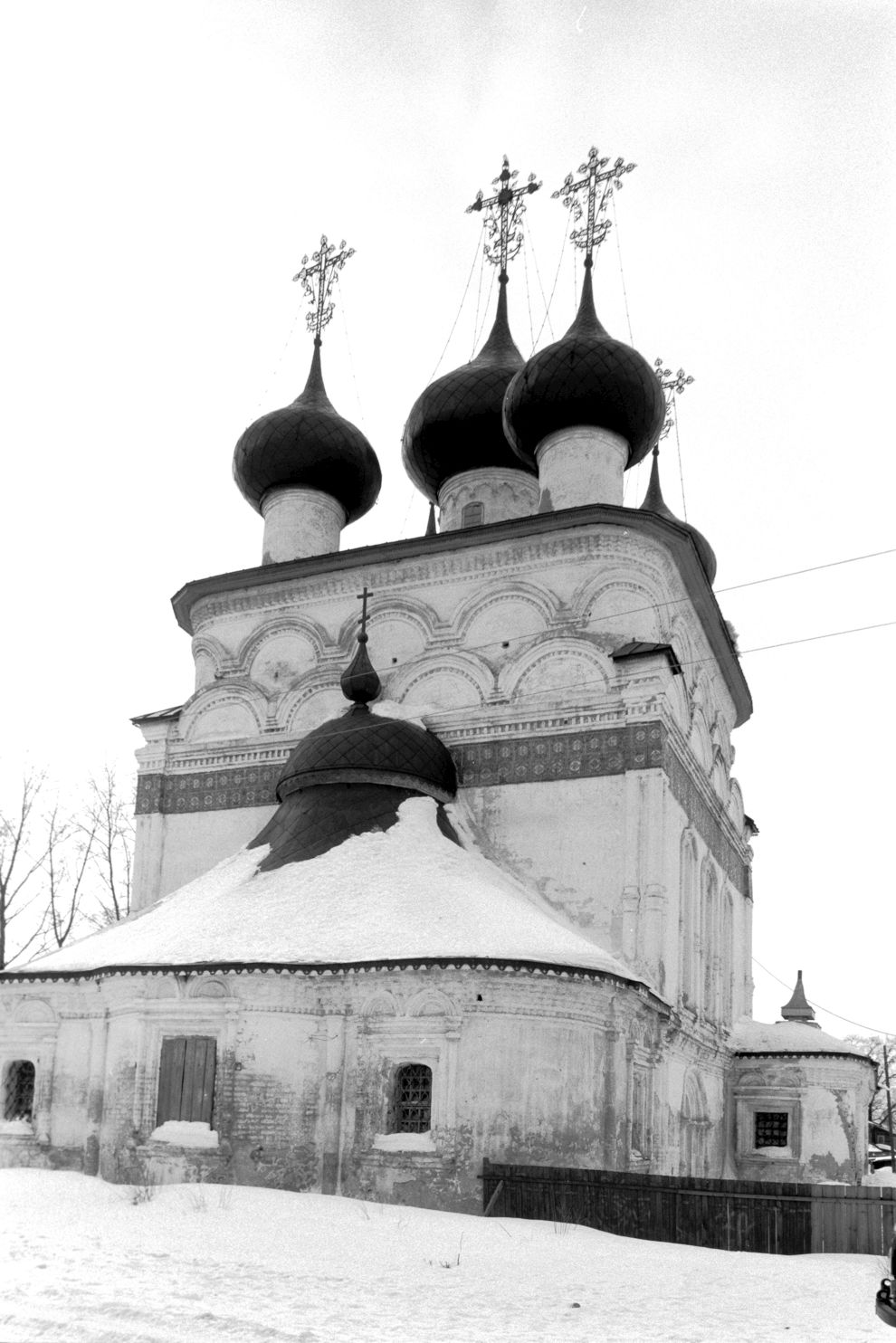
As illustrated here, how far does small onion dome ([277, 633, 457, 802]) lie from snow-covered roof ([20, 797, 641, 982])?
34 cm

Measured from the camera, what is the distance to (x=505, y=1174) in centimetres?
1072

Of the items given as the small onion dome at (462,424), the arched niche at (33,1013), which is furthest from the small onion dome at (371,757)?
the small onion dome at (462,424)

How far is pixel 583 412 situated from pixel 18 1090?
405 inches

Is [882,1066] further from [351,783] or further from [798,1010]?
[351,783]

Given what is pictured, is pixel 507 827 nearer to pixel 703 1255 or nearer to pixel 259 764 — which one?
pixel 259 764

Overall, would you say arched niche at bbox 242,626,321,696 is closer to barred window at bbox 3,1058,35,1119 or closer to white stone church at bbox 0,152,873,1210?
white stone church at bbox 0,152,873,1210

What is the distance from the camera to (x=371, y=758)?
1462cm

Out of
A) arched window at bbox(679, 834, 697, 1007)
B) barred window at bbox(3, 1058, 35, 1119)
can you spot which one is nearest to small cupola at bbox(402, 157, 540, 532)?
arched window at bbox(679, 834, 697, 1007)

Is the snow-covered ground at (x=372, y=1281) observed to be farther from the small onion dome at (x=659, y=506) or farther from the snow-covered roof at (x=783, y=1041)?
the small onion dome at (x=659, y=506)

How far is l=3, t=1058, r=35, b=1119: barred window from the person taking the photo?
13.7 meters

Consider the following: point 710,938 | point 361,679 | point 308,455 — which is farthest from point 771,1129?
point 308,455

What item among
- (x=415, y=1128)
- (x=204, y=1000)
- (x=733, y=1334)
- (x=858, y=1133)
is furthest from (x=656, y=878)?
(x=733, y=1334)

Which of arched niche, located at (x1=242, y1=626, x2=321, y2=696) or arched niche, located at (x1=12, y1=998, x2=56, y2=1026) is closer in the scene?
arched niche, located at (x1=12, y1=998, x2=56, y2=1026)

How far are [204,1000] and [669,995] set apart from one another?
4918 mm
